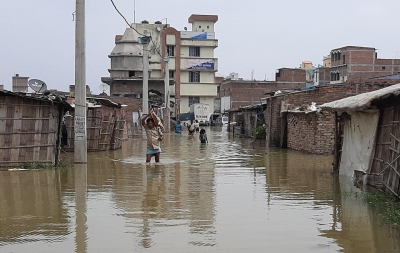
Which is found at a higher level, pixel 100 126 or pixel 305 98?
pixel 305 98

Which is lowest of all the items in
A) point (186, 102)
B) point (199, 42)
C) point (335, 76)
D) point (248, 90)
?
point (186, 102)

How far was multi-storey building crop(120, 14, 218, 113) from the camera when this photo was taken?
242ft

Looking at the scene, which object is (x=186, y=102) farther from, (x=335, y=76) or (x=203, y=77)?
(x=335, y=76)

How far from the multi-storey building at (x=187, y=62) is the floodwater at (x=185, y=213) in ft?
199

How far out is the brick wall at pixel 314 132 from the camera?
19.8m

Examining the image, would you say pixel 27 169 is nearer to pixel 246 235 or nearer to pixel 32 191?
pixel 32 191

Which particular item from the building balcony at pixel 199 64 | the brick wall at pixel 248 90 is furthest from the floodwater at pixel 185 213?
the brick wall at pixel 248 90

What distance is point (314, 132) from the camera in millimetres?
20547

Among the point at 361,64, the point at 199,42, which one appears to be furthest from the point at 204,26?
the point at 361,64

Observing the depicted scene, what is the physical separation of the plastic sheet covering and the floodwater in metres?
0.52

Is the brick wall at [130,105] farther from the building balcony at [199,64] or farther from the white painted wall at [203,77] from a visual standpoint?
the building balcony at [199,64]

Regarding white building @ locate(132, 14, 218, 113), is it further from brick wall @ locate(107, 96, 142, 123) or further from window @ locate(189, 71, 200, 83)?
brick wall @ locate(107, 96, 142, 123)

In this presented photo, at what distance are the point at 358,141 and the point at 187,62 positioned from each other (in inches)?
2503

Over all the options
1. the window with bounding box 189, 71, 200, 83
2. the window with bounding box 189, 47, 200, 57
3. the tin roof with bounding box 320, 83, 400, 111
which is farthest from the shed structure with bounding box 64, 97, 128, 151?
the window with bounding box 189, 47, 200, 57
